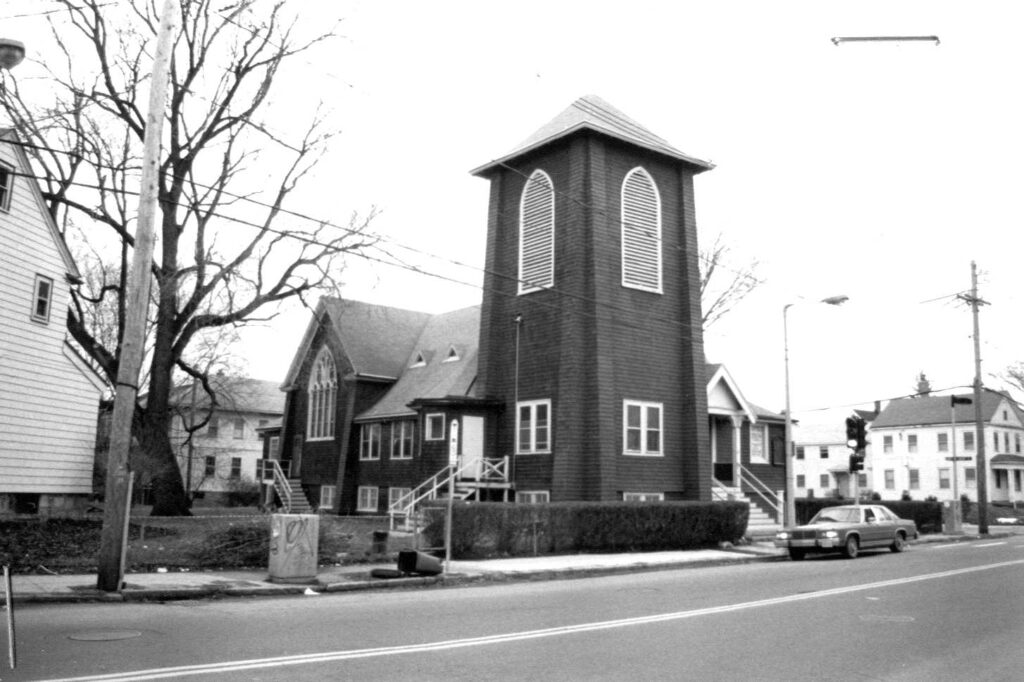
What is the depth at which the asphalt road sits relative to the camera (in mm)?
8414

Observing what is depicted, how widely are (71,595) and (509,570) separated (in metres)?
8.76

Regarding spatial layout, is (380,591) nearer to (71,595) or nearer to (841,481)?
(71,595)

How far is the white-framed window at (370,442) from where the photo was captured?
37.8 m

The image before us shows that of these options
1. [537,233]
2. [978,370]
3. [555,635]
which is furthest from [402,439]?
[555,635]

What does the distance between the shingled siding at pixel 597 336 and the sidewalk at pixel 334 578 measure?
523 centimetres

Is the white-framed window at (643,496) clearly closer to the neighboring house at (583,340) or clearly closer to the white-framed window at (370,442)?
the neighboring house at (583,340)

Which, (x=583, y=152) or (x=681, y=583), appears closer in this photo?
(x=681, y=583)

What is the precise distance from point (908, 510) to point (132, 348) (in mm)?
33754

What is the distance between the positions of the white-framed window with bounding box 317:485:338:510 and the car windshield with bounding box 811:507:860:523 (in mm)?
21004

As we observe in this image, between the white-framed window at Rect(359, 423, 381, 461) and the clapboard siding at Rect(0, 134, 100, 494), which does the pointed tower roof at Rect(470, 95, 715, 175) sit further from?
the clapboard siding at Rect(0, 134, 100, 494)

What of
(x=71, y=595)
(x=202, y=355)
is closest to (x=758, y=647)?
(x=71, y=595)

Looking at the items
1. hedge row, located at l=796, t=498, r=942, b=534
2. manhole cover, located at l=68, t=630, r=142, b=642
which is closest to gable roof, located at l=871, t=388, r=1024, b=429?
hedge row, located at l=796, t=498, r=942, b=534

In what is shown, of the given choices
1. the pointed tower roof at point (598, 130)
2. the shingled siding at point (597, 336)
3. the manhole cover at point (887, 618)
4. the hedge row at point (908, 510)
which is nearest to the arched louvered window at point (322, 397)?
the shingled siding at point (597, 336)

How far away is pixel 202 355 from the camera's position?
158 ft
